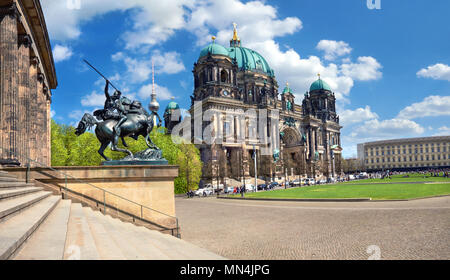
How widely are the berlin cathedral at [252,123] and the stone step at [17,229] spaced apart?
163 feet

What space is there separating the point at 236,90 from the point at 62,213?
73765 millimetres

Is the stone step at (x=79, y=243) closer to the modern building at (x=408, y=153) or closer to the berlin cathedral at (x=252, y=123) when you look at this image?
the berlin cathedral at (x=252, y=123)

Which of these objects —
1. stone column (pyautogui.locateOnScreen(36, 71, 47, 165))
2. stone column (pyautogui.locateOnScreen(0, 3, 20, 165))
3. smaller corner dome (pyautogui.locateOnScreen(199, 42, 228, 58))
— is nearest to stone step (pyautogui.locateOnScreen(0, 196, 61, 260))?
stone column (pyautogui.locateOnScreen(0, 3, 20, 165))

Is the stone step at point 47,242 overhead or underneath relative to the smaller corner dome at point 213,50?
underneath

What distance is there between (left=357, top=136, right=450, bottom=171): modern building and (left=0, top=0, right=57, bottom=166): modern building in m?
159

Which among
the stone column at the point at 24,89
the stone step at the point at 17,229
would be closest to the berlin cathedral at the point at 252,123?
the stone column at the point at 24,89

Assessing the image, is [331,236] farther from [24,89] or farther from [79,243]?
[24,89]

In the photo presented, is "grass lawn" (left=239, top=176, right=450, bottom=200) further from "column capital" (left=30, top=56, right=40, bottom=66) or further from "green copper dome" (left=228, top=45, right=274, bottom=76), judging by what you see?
"green copper dome" (left=228, top=45, right=274, bottom=76)

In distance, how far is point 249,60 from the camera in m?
95.7

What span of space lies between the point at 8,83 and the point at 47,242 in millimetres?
12524

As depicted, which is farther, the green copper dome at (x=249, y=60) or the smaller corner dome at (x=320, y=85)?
the smaller corner dome at (x=320, y=85)

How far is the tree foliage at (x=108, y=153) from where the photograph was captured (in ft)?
141
